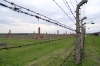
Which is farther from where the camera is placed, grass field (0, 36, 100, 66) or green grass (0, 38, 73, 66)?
green grass (0, 38, 73, 66)

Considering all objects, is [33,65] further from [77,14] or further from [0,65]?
[77,14]

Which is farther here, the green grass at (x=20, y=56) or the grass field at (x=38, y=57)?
the green grass at (x=20, y=56)

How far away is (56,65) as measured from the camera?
11609 mm

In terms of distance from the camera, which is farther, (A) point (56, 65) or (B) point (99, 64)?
(B) point (99, 64)

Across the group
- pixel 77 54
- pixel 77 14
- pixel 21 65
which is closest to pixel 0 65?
pixel 21 65

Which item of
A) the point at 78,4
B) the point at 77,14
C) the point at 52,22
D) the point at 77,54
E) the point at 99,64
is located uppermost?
the point at 78,4

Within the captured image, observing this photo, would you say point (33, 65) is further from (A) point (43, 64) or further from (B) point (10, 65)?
(B) point (10, 65)

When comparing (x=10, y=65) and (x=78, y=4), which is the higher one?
(x=78, y=4)

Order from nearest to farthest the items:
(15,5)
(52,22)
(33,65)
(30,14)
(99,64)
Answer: (15,5) < (30,14) < (52,22) < (33,65) < (99,64)

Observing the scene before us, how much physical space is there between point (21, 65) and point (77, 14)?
6176 millimetres

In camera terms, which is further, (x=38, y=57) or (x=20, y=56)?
(x=20, y=56)

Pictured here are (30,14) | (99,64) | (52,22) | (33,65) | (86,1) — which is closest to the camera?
(30,14)

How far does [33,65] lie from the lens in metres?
11.5

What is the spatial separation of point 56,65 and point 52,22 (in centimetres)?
801
